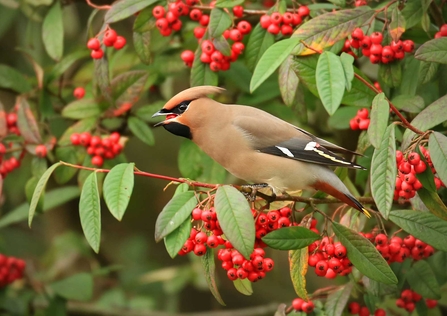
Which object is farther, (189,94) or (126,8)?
(126,8)

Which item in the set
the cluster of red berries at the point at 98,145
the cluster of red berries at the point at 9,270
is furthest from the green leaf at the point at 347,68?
the cluster of red berries at the point at 9,270

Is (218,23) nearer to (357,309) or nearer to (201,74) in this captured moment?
(201,74)

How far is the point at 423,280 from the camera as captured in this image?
2.64 metres

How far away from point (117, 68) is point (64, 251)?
147 cm

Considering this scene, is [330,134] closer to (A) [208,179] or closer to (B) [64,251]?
(A) [208,179]

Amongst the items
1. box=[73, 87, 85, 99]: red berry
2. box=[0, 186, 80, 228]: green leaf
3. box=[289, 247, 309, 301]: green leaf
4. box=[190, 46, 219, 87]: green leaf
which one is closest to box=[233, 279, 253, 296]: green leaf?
box=[289, 247, 309, 301]: green leaf

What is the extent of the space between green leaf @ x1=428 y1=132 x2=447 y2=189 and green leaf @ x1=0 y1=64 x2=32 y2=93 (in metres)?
2.07

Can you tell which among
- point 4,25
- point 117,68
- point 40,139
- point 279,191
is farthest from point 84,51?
point 279,191

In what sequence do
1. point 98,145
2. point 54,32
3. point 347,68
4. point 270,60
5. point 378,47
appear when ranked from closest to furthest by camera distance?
point 347,68 < point 270,60 < point 378,47 < point 98,145 < point 54,32

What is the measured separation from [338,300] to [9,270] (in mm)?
1904

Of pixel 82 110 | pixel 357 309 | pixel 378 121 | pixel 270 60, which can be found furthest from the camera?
pixel 82 110

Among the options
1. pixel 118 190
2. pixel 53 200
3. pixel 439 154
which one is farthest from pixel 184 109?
pixel 53 200

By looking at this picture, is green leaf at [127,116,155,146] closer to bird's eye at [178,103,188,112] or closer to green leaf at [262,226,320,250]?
bird's eye at [178,103,188,112]

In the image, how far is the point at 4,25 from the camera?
13.4ft
